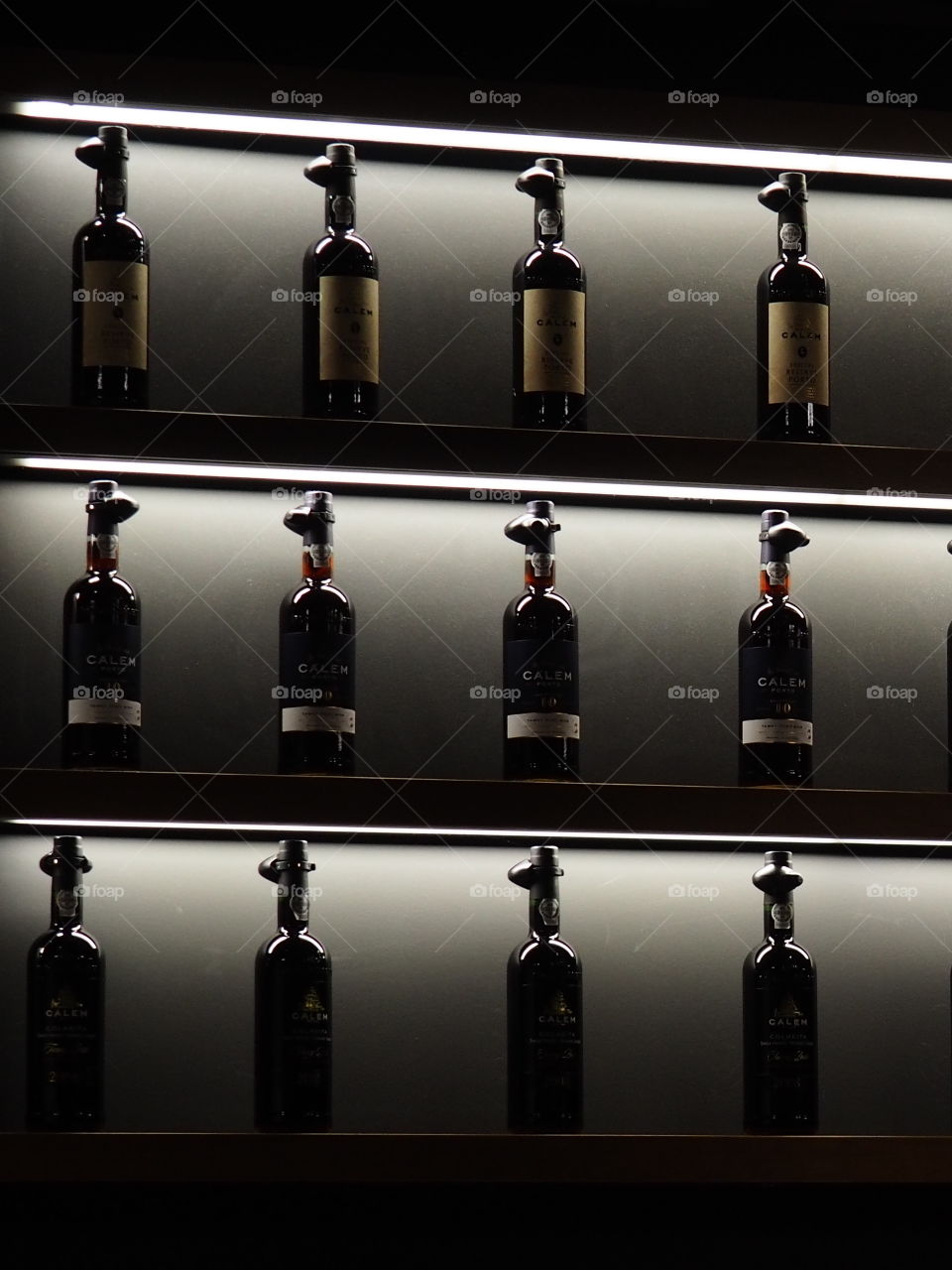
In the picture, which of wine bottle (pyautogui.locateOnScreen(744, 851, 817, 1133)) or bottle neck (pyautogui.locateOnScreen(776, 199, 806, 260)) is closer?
Answer: wine bottle (pyautogui.locateOnScreen(744, 851, 817, 1133))

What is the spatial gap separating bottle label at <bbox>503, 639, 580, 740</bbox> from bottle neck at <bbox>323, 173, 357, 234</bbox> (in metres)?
0.49

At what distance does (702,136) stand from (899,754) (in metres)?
0.77

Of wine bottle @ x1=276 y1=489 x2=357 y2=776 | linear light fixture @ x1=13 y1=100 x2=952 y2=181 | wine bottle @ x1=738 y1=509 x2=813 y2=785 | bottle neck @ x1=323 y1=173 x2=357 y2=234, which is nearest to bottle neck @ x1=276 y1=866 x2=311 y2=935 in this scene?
wine bottle @ x1=276 y1=489 x2=357 y2=776

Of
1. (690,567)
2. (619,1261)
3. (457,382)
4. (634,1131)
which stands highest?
(457,382)

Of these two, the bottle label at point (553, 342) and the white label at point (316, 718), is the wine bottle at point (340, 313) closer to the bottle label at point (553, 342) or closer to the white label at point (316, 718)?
the bottle label at point (553, 342)

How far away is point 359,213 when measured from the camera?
1966mm

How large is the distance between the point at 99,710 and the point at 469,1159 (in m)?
0.57

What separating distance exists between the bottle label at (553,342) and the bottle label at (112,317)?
41cm

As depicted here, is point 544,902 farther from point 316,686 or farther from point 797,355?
point 797,355

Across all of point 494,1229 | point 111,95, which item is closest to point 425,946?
point 494,1229

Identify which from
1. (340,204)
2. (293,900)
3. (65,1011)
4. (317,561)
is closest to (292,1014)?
(293,900)

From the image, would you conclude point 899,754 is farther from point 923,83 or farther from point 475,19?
point 475,19

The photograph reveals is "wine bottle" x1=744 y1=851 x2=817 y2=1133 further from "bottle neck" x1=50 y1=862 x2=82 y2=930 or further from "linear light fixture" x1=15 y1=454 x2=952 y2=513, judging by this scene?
"bottle neck" x1=50 y1=862 x2=82 y2=930

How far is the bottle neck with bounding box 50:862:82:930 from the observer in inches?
66.1
